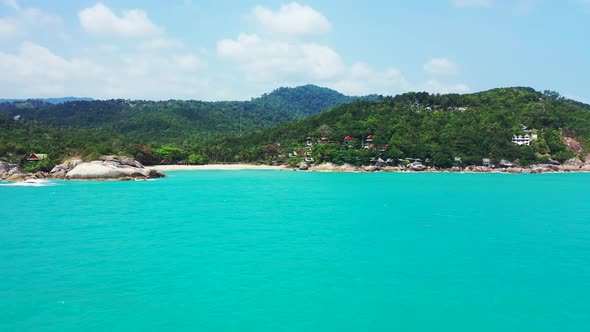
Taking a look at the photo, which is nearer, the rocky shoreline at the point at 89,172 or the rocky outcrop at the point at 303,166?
the rocky shoreline at the point at 89,172

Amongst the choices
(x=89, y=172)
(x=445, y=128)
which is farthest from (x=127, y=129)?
(x=445, y=128)

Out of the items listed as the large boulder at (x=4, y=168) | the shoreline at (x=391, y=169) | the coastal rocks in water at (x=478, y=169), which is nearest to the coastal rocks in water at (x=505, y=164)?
the shoreline at (x=391, y=169)

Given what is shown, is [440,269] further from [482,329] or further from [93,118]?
[93,118]

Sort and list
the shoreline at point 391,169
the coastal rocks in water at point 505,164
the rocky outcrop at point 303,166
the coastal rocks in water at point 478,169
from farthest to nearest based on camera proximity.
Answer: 1. the rocky outcrop at point 303,166
2. the coastal rocks in water at point 505,164
3. the coastal rocks in water at point 478,169
4. the shoreline at point 391,169

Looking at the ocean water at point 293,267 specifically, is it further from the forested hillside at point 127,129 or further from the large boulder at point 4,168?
the forested hillside at point 127,129

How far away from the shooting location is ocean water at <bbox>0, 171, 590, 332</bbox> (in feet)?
39.6

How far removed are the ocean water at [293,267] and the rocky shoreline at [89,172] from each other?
20.9 m

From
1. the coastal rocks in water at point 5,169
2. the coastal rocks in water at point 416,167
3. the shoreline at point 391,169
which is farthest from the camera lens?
the coastal rocks in water at point 416,167

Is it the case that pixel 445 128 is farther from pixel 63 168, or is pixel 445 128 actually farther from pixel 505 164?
pixel 63 168

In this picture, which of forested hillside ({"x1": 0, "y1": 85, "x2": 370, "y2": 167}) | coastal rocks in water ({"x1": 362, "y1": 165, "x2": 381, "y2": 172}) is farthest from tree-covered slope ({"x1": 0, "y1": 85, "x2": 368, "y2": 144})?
coastal rocks in water ({"x1": 362, "y1": 165, "x2": 381, "y2": 172})

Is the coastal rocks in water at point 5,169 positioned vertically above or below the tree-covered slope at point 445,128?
below

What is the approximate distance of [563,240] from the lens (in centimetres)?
2167

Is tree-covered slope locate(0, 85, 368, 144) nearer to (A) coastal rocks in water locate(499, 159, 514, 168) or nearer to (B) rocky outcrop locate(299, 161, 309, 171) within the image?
(B) rocky outcrop locate(299, 161, 309, 171)

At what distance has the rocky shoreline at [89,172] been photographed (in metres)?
53.8
